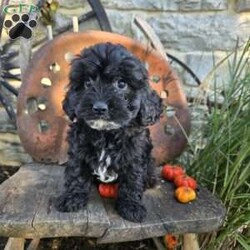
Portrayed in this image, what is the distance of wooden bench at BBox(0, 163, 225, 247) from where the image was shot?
143 cm

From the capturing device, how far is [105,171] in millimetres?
1568

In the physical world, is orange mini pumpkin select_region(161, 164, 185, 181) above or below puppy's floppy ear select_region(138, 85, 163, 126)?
below

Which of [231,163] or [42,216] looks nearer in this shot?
[42,216]

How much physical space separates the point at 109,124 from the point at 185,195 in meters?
0.46

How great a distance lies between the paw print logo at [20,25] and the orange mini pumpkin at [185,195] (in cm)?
95

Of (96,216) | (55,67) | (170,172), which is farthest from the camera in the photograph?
(55,67)

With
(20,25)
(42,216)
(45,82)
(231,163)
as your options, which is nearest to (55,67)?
(45,82)

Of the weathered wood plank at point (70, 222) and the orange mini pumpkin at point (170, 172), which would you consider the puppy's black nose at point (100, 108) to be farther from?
the orange mini pumpkin at point (170, 172)

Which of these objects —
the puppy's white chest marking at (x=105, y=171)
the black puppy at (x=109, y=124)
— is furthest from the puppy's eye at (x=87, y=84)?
the puppy's white chest marking at (x=105, y=171)

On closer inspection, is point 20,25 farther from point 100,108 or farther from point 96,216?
point 96,216

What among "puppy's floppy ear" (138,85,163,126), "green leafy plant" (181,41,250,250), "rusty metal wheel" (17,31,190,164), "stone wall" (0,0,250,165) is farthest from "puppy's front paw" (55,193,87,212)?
"stone wall" (0,0,250,165)

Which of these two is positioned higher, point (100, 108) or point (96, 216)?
point (100, 108)

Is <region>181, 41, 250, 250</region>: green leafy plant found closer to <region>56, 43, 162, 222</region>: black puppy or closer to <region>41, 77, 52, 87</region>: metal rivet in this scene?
<region>56, 43, 162, 222</region>: black puppy

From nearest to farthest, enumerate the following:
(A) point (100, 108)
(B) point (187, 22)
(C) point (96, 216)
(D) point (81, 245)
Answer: (A) point (100, 108), (C) point (96, 216), (D) point (81, 245), (B) point (187, 22)
